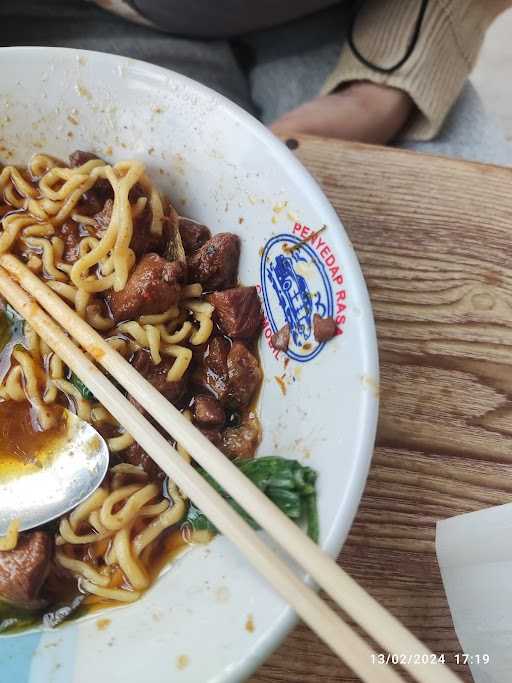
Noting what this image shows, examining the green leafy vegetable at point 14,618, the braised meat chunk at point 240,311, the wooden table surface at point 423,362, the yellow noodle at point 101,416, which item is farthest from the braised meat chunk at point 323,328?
the green leafy vegetable at point 14,618

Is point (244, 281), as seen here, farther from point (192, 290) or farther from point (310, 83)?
point (310, 83)

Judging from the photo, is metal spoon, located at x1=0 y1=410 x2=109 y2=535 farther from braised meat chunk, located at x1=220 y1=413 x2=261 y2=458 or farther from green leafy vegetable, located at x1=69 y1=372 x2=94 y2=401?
braised meat chunk, located at x1=220 y1=413 x2=261 y2=458

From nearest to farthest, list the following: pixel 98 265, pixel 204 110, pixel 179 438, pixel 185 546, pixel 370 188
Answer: pixel 179 438 → pixel 185 546 → pixel 204 110 → pixel 98 265 → pixel 370 188

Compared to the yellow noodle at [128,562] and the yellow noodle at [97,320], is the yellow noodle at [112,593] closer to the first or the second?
the yellow noodle at [128,562]

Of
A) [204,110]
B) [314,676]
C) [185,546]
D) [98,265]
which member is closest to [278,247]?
[204,110]

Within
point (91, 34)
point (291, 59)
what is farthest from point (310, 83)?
point (91, 34)

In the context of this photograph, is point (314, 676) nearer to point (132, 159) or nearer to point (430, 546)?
point (430, 546)

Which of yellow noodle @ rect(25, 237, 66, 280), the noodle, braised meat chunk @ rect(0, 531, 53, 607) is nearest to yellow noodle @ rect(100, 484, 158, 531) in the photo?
the noodle
